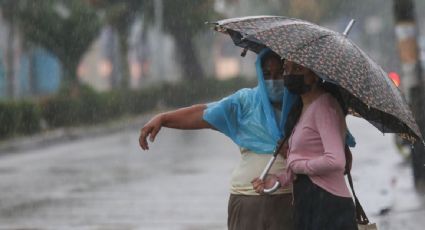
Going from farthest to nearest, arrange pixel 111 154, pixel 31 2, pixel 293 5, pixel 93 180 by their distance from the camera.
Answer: pixel 293 5 → pixel 31 2 → pixel 111 154 → pixel 93 180

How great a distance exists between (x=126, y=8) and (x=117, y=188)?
79.6ft

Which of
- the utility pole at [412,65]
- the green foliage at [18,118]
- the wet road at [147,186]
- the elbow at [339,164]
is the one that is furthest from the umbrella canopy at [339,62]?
the green foliage at [18,118]

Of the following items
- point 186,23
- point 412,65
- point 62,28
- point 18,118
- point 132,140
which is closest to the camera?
point 412,65

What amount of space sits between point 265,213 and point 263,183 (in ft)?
0.56

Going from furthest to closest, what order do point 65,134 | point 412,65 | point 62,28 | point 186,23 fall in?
point 186,23
point 62,28
point 65,134
point 412,65

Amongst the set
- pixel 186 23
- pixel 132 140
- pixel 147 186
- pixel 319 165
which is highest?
pixel 319 165

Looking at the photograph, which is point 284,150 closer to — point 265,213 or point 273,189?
point 273,189

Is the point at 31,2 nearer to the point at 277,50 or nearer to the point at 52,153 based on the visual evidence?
the point at 52,153

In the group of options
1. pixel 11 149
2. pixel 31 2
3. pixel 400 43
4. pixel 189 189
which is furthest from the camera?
pixel 31 2

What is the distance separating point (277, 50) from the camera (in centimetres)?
482

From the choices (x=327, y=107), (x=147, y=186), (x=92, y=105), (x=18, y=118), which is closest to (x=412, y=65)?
(x=147, y=186)

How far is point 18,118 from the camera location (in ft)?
80.8

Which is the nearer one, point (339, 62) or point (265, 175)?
point (339, 62)

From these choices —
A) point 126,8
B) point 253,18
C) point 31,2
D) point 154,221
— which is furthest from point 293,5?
point 253,18
